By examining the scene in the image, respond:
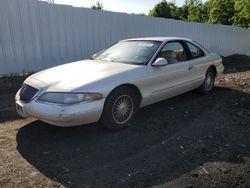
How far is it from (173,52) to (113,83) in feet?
6.73

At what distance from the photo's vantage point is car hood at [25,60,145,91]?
198 inches

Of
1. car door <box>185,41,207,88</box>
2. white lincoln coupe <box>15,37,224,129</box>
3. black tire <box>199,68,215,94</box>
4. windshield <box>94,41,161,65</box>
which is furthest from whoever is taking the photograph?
black tire <box>199,68,215,94</box>

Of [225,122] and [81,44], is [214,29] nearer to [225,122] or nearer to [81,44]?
[81,44]

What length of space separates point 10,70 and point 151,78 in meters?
5.40

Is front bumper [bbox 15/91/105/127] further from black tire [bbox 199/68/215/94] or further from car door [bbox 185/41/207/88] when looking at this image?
black tire [bbox 199/68/215/94]

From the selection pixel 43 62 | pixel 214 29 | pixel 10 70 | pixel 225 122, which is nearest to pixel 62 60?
pixel 43 62

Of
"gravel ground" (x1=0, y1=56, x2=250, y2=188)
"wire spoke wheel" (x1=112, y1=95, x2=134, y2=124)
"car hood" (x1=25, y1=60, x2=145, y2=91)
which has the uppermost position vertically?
"car hood" (x1=25, y1=60, x2=145, y2=91)

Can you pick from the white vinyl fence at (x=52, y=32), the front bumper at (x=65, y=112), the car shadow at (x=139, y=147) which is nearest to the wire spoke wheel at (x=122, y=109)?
the car shadow at (x=139, y=147)

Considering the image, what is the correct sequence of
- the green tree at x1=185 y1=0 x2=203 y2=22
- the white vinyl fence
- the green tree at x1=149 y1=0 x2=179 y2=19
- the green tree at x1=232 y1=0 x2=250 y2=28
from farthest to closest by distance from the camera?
the green tree at x1=149 y1=0 x2=179 y2=19 < the green tree at x1=185 y1=0 x2=203 y2=22 < the green tree at x1=232 y1=0 x2=250 y2=28 < the white vinyl fence

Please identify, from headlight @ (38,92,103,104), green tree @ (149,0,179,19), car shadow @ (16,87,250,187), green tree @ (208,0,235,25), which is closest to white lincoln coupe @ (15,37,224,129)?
headlight @ (38,92,103,104)

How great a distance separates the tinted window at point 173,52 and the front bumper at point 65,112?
76.9 inches

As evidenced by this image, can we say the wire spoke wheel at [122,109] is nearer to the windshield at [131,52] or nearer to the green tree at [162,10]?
the windshield at [131,52]

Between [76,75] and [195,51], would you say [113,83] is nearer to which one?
[76,75]

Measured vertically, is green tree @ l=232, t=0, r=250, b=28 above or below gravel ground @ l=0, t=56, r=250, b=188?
above
